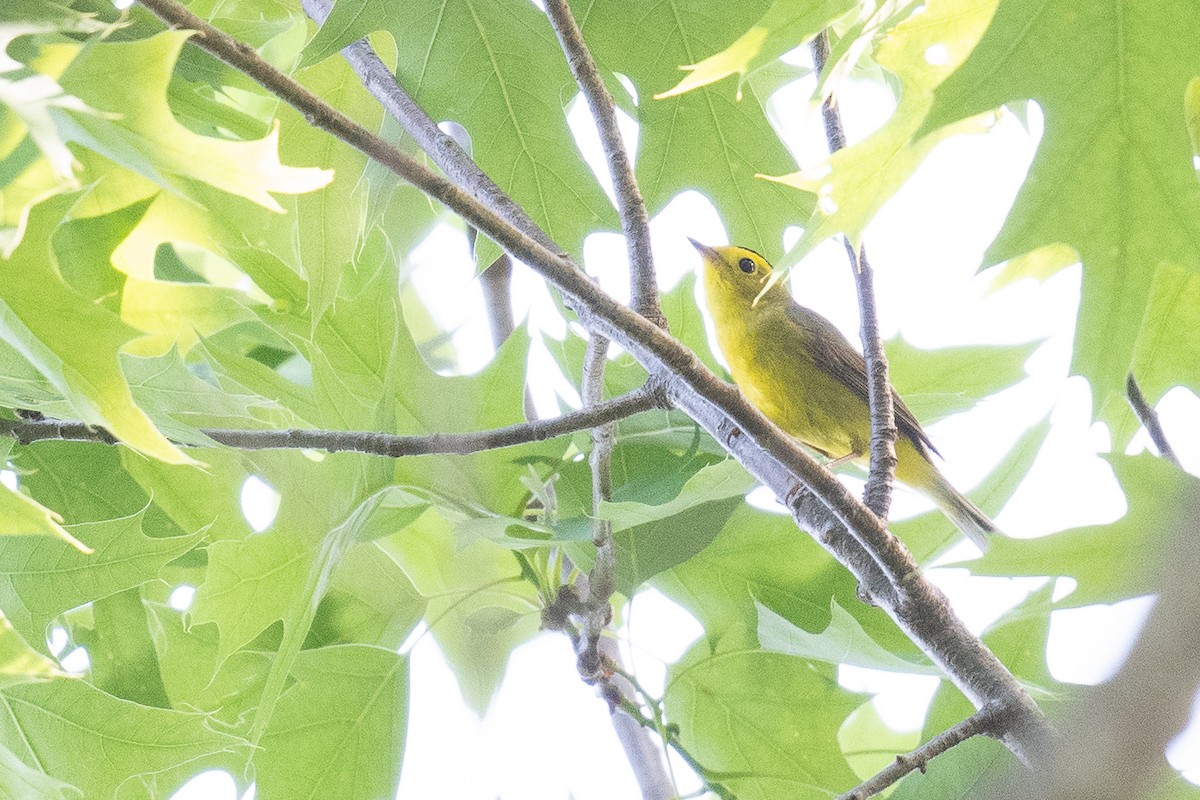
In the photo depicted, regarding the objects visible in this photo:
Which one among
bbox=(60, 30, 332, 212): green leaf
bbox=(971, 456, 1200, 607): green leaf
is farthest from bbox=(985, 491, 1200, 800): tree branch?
bbox=(60, 30, 332, 212): green leaf

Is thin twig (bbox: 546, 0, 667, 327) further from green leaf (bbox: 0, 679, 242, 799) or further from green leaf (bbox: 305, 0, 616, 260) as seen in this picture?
green leaf (bbox: 0, 679, 242, 799)

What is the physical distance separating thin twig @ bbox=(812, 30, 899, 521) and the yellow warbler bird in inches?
44.3

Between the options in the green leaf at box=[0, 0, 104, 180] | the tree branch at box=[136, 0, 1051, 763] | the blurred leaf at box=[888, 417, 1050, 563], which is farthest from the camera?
the blurred leaf at box=[888, 417, 1050, 563]

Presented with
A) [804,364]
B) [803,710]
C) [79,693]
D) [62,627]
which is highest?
[804,364]

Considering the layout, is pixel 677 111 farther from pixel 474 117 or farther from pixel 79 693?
pixel 79 693

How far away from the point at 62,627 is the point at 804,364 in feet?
5.22

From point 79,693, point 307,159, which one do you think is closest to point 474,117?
point 307,159

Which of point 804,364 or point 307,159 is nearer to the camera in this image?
point 307,159

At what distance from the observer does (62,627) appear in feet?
5.61

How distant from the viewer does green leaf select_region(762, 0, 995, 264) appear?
1.01 m

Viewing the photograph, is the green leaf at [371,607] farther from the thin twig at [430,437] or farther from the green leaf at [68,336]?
the green leaf at [68,336]

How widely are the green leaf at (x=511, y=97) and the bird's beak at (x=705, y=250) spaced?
4.00 ft

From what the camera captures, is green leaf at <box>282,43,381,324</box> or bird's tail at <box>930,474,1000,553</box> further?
bird's tail at <box>930,474,1000,553</box>

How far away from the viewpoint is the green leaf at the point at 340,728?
4.99ft
